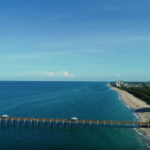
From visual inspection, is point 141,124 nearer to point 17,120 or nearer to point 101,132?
point 101,132

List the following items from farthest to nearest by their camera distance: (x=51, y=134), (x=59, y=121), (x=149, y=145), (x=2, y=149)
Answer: (x=59, y=121) → (x=51, y=134) → (x=149, y=145) → (x=2, y=149)

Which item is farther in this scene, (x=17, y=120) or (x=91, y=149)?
(x=17, y=120)

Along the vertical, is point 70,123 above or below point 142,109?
above

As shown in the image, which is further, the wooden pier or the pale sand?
the pale sand

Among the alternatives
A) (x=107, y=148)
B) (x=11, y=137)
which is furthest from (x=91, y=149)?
(x=11, y=137)

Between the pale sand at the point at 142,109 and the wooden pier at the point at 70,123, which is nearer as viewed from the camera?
the wooden pier at the point at 70,123

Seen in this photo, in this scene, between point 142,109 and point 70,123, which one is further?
point 142,109

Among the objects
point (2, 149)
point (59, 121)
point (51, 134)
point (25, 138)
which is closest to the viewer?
point (2, 149)

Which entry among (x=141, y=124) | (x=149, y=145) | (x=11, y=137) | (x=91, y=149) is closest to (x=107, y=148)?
(x=91, y=149)

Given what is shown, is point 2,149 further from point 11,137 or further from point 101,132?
point 101,132
